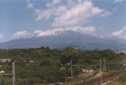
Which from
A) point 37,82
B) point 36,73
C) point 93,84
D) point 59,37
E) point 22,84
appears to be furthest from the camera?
point 59,37

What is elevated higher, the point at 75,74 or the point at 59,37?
the point at 59,37

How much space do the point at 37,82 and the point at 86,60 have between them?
10.3 m

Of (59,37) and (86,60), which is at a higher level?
(59,37)

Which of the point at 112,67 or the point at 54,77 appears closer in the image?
the point at 54,77

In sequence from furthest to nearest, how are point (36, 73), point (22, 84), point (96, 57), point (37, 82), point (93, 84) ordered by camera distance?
point (96, 57) → point (36, 73) → point (37, 82) → point (22, 84) → point (93, 84)

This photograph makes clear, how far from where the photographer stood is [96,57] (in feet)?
81.8

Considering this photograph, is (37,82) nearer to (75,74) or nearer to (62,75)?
(62,75)

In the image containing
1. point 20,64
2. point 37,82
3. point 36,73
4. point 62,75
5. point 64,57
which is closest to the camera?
point 37,82

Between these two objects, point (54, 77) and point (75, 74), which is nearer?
point (54, 77)

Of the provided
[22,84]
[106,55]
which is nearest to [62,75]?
[22,84]

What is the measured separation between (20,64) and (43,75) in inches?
246

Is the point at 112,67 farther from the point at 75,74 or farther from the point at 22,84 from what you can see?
the point at 22,84

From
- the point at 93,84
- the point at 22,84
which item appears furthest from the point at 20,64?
the point at 93,84

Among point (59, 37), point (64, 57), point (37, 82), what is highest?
point (59, 37)
